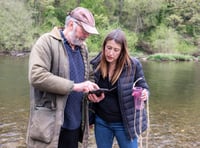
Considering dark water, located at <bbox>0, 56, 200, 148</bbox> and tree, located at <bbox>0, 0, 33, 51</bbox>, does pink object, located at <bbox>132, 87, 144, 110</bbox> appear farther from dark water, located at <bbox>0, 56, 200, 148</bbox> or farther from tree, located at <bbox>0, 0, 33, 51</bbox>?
tree, located at <bbox>0, 0, 33, 51</bbox>

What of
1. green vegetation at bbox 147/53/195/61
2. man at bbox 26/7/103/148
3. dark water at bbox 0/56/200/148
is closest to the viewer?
man at bbox 26/7/103/148

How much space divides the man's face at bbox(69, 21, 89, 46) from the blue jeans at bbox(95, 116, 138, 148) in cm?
99

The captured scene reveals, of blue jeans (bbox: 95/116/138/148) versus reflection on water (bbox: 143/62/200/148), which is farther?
reflection on water (bbox: 143/62/200/148)

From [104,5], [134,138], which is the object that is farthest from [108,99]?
[104,5]

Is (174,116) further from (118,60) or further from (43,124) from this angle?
(43,124)

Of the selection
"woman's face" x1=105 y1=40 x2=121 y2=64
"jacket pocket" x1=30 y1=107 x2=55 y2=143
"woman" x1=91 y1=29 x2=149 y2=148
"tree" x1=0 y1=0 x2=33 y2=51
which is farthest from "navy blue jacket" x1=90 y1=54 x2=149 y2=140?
"tree" x1=0 y1=0 x2=33 y2=51

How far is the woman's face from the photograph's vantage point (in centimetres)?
370

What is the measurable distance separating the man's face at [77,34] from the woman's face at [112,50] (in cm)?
36

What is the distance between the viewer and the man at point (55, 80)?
→ 10.4ft

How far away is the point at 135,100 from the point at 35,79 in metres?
1.20

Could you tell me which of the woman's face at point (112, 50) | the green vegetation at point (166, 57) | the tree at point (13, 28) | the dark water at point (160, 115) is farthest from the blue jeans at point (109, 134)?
the green vegetation at point (166, 57)

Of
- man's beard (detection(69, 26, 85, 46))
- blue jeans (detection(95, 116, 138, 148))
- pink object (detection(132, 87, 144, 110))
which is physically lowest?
blue jeans (detection(95, 116, 138, 148))

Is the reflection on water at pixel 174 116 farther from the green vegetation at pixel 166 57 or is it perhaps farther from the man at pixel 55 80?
the green vegetation at pixel 166 57

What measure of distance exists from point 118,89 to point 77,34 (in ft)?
2.54
